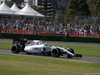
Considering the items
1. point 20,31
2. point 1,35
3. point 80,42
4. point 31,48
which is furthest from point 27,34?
point 31,48

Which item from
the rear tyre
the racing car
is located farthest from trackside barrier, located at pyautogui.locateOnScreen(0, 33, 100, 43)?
the rear tyre

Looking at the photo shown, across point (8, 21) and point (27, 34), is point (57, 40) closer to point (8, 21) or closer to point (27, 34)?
point (27, 34)

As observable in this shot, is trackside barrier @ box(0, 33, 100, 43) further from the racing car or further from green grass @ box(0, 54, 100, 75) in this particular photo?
green grass @ box(0, 54, 100, 75)

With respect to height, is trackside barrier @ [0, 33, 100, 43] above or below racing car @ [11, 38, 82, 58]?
below

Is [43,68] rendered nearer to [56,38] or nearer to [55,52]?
[55,52]

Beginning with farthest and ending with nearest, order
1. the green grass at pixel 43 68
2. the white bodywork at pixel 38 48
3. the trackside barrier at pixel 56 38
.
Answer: the trackside barrier at pixel 56 38, the white bodywork at pixel 38 48, the green grass at pixel 43 68

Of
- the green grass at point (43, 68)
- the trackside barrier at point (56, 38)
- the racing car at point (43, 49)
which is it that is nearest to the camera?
the green grass at point (43, 68)

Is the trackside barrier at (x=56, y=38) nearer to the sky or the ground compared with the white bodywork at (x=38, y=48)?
nearer to the ground

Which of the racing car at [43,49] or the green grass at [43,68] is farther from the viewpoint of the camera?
the racing car at [43,49]

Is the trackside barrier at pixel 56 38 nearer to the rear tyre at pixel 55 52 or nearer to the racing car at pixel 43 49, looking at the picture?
the racing car at pixel 43 49

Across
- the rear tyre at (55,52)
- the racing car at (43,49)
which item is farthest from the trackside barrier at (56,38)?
the rear tyre at (55,52)

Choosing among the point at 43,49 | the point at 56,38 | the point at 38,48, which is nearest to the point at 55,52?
the point at 43,49

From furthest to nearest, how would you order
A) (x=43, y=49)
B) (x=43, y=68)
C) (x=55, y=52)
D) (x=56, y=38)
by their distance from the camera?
(x=56, y=38) → (x=43, y=49) → (x=55, y=52) → (x=43, y=68)

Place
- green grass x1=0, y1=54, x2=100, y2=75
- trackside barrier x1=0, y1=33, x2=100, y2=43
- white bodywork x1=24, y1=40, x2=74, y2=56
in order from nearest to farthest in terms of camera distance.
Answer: green grass x1=0, y1=54, x2=100, y2=75
white bodywork x1=24, y1=40, x2=74, y2=56
trackside barrier x1=0, y1=33, x2=100, y2=43
